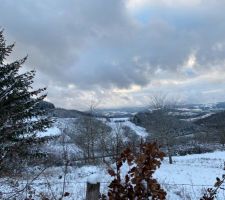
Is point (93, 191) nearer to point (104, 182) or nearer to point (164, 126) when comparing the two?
point (104, 182)

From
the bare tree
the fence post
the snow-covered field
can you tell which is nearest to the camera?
the fence post

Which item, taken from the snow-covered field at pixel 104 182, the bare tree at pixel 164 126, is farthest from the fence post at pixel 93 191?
the bare tree at pixel 164 126

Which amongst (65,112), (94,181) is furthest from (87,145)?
(65,112)

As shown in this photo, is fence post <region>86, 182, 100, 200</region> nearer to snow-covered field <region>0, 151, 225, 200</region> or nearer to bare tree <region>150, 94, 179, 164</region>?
snow-covered field <region>0, 151, 225, 200</region>

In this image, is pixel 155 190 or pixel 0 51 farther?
pixel 0 51

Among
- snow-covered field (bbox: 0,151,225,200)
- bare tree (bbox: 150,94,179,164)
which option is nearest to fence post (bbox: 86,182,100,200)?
snow-covered field (bbox: 0,151,225,200)

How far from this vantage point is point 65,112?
449 ft

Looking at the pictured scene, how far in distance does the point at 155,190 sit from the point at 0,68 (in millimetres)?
18663

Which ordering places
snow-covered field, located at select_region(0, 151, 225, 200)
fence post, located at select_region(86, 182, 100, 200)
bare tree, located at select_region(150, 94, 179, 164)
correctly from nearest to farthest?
1. fence post, located at select_region(86, 182, 100, 200)
2. snow-covered field, located at select_region(0, 151, 225, 200)
3. bare tree, located at select_region(150, 94, 179, 164)

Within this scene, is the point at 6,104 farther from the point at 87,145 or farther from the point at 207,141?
the point at 207,141

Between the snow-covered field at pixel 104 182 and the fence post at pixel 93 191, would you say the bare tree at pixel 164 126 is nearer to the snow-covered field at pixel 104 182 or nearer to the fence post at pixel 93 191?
the snow-covered field at pixel 104 182

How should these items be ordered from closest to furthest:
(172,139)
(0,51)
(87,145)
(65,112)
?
1. (0,51)
2. (172,139)
3. (87,145)
4. (65,112)

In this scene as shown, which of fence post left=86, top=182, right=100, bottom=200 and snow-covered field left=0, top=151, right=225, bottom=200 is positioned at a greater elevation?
fence post left=86, top=182, right=100, bottom=200

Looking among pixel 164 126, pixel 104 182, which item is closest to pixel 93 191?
pixel 104 182
